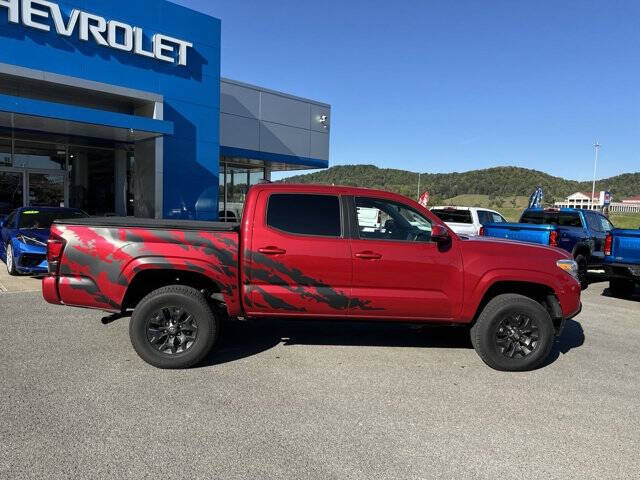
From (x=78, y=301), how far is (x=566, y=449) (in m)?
4.44

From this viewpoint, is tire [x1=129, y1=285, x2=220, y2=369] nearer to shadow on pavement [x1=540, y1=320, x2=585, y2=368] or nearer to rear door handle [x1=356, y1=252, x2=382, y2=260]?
rear door handle [x1=356, y1=252, x2=382, y2=260]

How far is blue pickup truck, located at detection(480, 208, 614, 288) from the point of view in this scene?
394 inches

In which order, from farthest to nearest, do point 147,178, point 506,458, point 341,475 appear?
point 147,178
point 506,458
point 341,475

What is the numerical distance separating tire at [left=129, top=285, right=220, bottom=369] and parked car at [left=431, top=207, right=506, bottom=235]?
376 inches

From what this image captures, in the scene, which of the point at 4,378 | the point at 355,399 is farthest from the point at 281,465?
the point at 4,378

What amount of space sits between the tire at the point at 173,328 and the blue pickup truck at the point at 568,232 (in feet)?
23.0

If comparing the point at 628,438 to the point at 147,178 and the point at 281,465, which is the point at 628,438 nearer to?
the point at 281,465

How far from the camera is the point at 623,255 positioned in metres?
8.84

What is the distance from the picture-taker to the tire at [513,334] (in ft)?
16.2

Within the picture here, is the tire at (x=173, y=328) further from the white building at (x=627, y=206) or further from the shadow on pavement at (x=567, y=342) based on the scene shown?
the white building at (x=627, y=206)

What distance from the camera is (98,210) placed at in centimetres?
1714

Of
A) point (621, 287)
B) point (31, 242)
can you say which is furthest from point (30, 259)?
point (621, 287)

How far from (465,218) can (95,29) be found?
11.5 m

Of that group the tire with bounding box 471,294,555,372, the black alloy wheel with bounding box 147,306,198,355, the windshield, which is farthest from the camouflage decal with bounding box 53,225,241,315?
the windshield
